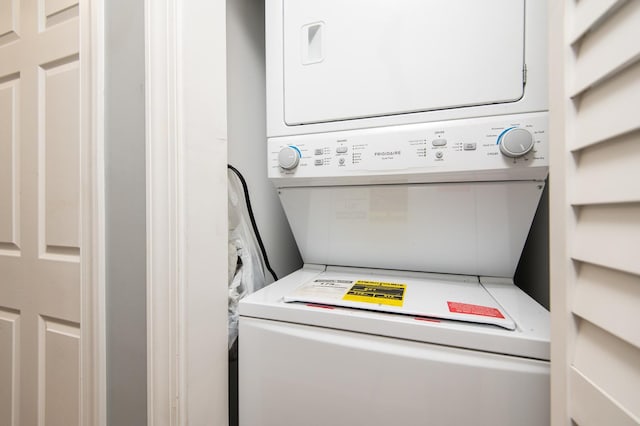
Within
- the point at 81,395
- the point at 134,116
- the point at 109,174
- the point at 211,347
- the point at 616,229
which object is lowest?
the point at 81,395

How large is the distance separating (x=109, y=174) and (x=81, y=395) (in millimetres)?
687

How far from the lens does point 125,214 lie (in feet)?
2.52

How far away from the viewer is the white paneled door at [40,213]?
2.86ft

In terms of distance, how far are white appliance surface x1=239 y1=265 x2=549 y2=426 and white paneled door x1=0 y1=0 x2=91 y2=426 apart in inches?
25.3

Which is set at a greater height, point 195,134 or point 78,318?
point 195,134

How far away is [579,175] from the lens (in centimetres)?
44

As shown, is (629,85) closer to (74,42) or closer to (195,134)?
(195,134)

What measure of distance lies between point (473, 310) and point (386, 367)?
0.85ft

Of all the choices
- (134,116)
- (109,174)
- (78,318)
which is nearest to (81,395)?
(78,318)

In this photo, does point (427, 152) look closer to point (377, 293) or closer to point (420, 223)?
point (420, 223)

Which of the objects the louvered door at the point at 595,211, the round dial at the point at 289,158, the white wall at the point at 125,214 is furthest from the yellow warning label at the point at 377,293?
the white wall at the point at 125,214

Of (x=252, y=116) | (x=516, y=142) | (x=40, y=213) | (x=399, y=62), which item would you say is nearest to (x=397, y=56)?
(x=399, y=62)

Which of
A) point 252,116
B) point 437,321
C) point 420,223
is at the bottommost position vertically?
point 437,321

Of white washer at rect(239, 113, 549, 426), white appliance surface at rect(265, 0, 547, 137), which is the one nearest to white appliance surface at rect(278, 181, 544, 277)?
white washer at rect(239, 113, 549, 426)
